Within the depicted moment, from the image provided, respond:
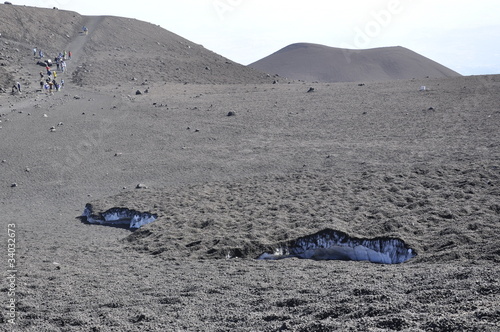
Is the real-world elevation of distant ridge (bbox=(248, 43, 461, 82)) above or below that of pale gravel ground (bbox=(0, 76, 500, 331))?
above

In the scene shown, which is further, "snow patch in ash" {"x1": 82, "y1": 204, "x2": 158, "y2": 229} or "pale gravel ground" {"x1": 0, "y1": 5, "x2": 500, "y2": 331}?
"snow patch in ash" {"x1": 82, "y1": 204, "x2": 158, "y2": 229}

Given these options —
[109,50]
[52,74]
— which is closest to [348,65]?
[109,50]

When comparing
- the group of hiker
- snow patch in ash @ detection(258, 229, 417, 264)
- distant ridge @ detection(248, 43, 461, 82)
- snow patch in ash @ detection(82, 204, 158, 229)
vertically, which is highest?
distant ridge @ detection(248, 43, 461, 82)

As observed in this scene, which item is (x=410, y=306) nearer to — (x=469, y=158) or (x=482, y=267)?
(x=482, y=267)

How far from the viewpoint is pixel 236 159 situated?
17188mm

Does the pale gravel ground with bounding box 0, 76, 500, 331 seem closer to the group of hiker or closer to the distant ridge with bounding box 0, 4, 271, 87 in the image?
the group of hiker

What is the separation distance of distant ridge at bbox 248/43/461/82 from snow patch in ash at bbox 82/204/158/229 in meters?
49.2

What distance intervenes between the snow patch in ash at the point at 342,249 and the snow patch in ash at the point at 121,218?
4344mm

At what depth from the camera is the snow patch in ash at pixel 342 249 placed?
833cm

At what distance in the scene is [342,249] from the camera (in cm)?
878

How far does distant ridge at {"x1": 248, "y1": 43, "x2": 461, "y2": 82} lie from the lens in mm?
62344

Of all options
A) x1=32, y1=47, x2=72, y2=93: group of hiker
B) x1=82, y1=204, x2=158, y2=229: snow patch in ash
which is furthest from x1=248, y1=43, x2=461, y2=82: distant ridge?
x1=82, y1=204, x2=158, y2=229: snow patch in ash

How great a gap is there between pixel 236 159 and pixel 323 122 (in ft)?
17.3

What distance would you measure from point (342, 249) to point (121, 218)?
6.05m
